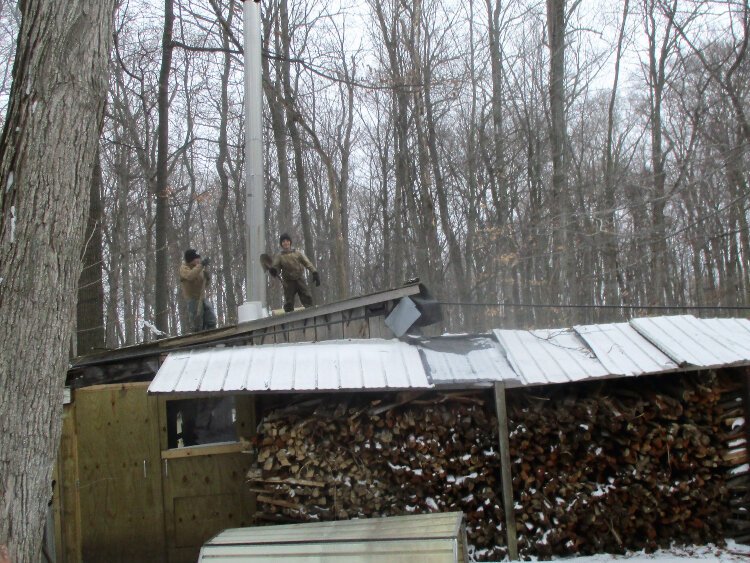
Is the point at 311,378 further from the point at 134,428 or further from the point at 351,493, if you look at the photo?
the point at 134,428

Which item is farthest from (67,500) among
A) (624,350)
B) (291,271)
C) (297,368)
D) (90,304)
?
(624,350)

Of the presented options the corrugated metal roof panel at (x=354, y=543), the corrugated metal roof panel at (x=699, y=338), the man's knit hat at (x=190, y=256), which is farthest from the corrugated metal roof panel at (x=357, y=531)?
the man's knit hat at (x=190, y=256)

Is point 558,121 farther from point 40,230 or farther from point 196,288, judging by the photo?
point 40,230

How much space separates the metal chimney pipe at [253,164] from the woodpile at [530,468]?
3.37 metres

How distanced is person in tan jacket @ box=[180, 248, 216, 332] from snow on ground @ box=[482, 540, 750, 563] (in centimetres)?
730

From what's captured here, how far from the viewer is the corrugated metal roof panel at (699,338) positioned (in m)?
6.72

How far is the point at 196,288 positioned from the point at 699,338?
792 cm

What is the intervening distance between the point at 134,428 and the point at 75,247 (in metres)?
4.58

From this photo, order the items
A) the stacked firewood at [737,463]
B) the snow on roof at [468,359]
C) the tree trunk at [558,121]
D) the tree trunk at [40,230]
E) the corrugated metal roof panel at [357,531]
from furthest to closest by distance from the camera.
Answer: the tree trunk at [558,121], the stacked firewood at [737,463], the snow on roof at [468,359], the corrugated metal roof panel at [357,531], the tree trunk at [40,230]

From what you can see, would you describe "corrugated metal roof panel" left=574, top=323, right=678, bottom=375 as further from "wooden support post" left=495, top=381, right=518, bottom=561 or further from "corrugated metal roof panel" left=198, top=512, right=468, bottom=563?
"corrugated metal roof panel" left=198, top=512, right=468, bottom=563

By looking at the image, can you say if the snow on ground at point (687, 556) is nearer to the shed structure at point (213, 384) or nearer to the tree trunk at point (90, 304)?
the shed structure at point (213, 384)

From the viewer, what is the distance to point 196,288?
38.8ft

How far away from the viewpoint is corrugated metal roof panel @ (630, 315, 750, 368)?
6.72 metres

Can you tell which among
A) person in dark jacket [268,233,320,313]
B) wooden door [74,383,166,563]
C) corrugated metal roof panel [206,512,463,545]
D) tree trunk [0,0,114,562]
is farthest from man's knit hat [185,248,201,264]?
tree trunk [0,0,114,562]
